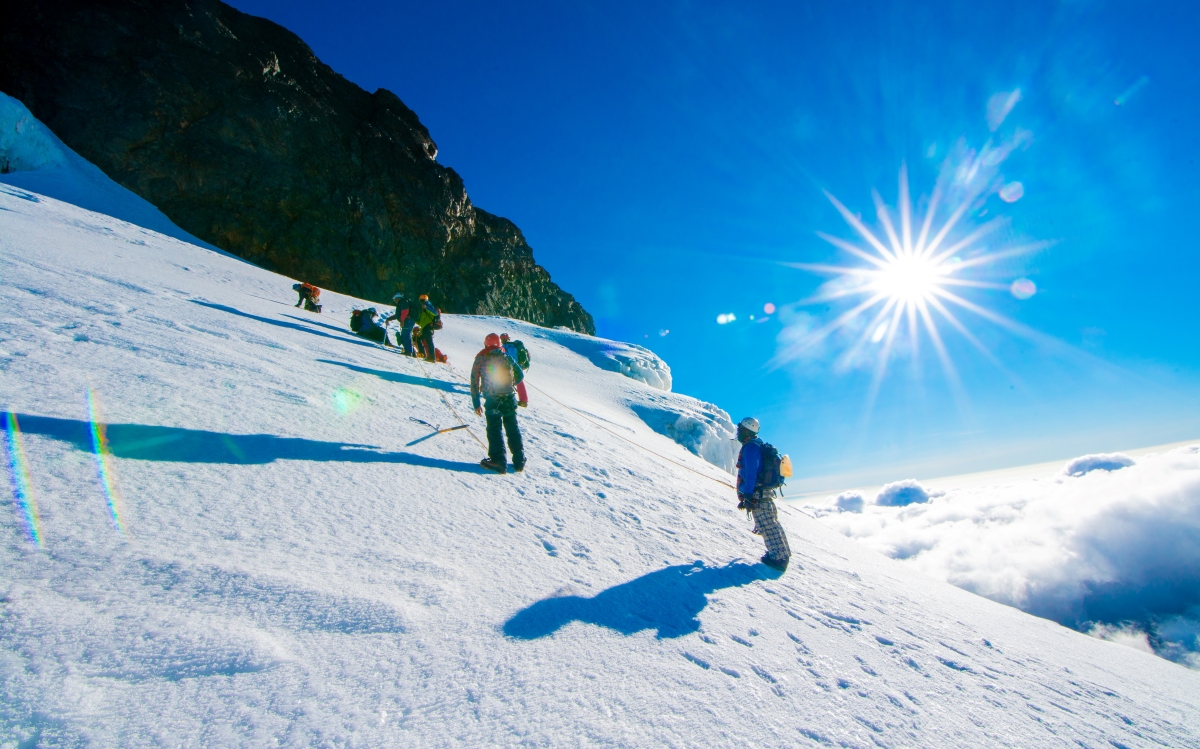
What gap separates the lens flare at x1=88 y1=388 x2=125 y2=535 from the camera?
9.16 feet

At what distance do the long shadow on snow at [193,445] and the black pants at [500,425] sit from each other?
1.06 meters

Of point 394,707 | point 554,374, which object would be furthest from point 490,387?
point 554,374

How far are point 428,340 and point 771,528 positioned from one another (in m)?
10.5

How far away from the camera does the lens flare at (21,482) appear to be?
2443 millimetres

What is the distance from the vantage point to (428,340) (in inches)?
515

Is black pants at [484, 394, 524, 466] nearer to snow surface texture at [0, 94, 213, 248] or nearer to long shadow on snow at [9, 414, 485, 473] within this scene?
long shadow on snow at [9, 414, 485, 473]

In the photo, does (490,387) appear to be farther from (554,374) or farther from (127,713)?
(554,374)

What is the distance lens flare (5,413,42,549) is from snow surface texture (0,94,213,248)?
26.5 metres

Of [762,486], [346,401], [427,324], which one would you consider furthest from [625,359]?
[762,486]

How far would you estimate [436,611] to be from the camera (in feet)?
8.84

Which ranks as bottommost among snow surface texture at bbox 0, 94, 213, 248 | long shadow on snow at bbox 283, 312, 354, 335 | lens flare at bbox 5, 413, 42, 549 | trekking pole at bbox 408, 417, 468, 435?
lens flare at bbox 5, 413, 42, 549

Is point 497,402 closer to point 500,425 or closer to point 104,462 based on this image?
point 500,425

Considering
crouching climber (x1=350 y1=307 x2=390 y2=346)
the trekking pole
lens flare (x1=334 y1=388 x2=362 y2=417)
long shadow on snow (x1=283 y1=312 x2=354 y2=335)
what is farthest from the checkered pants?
long shadow on snow (x1=283 y1=312 x2=354 y2=335)

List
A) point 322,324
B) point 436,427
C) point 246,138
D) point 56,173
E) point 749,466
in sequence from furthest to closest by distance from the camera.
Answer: point 246,138 < point 56,173 < point 322,324 < point 436,427 < point 749,466
